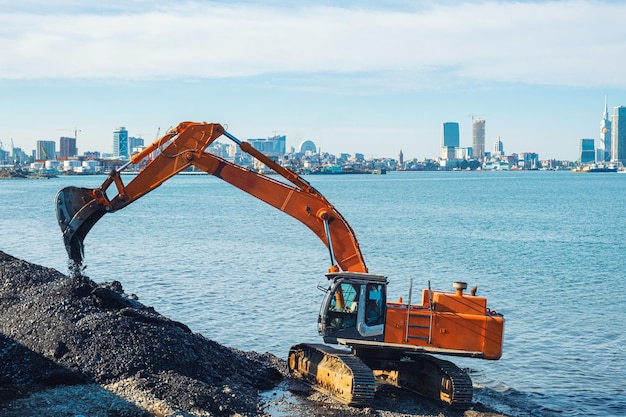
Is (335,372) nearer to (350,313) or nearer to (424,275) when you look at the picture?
(350,313)

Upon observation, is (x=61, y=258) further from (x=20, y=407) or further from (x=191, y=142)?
(x=20, y=407)

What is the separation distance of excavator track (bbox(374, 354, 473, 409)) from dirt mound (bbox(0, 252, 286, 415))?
8.79 feet

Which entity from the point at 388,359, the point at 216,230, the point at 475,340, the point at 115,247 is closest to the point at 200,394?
the point at 388,359

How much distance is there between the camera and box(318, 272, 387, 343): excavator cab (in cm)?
1886

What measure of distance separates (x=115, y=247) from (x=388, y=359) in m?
35.6

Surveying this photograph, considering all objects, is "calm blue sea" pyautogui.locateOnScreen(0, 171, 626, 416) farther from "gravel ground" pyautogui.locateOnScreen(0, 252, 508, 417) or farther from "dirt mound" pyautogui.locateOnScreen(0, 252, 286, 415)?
"dirt mound" pyautogui.locateOnScreen(0, 252, 286, 415)

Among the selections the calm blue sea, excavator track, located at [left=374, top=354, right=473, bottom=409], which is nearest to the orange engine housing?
excavator track, located at [left=374, top=354, right=473, bottom=409]

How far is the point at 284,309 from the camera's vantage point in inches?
1196

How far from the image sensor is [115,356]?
17844mm

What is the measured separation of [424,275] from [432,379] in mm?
20653

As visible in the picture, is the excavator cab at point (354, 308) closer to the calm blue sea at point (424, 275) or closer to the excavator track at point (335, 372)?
the excavator track at point (335, 372)

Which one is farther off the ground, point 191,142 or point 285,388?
point 191,142

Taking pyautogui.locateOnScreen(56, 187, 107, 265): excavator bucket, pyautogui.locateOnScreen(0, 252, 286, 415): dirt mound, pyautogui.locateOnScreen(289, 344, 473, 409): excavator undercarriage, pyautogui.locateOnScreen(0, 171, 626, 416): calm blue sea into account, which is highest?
pyautogui.locateOnScreen(56, 187, 107, 265): excavator bucket

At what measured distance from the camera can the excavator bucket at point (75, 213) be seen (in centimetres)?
2102
